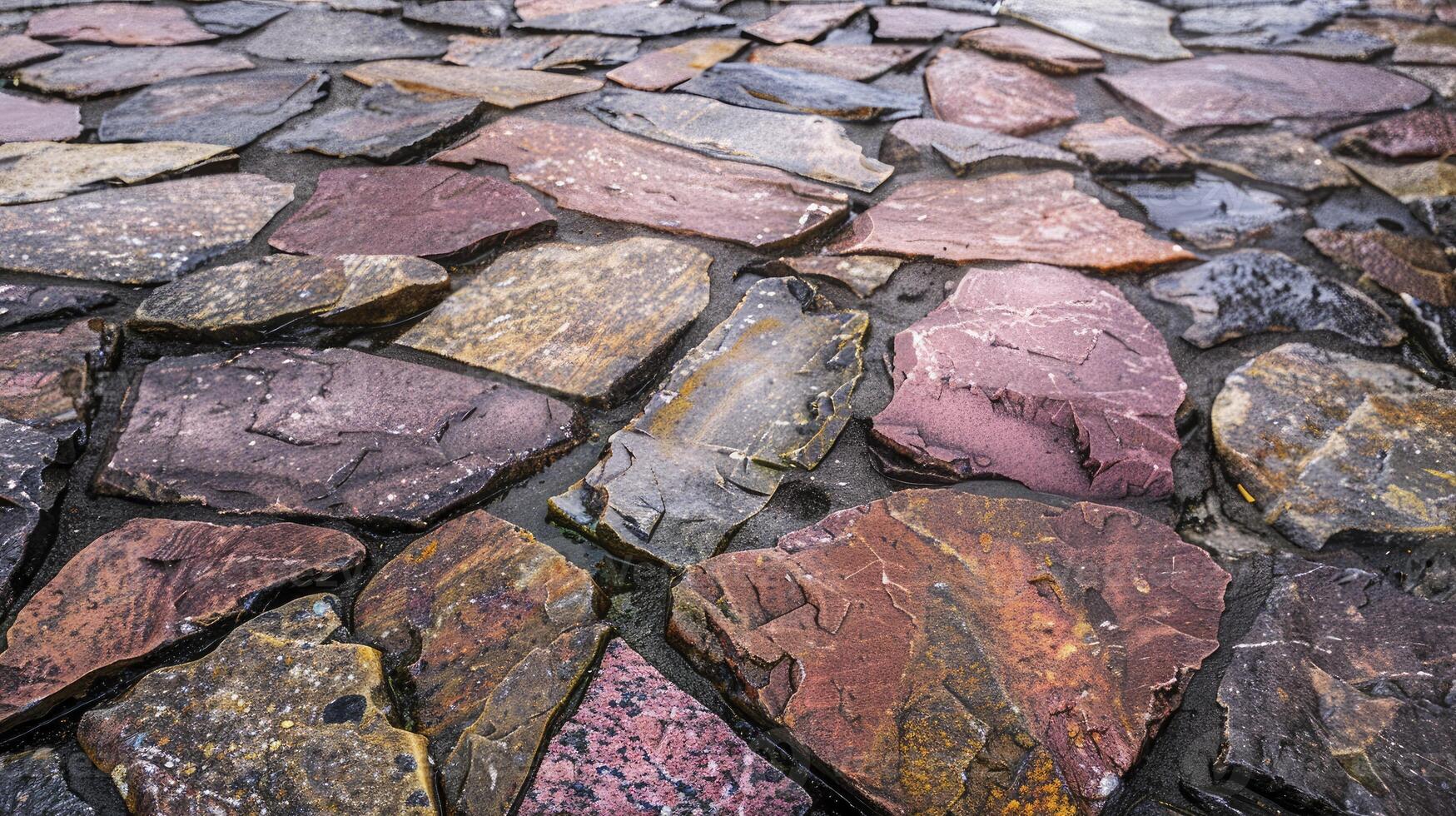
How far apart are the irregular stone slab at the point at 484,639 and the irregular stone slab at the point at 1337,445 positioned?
1.06m

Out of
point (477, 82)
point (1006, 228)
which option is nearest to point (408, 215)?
point (477, 82)

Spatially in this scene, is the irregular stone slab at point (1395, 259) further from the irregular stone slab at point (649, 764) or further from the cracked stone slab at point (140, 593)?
the cracked stone slab at point (140, 593)

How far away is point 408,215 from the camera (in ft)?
6.34

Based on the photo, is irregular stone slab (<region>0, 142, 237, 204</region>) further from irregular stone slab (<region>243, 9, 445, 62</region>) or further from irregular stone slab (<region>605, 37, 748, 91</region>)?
irregular stone slab (<region>605, 37, 748, 91</region>)

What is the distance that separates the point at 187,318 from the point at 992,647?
1511mm

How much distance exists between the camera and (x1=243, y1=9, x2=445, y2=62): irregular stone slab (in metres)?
2.78

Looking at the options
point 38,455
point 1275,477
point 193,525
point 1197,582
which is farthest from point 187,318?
point 1275,477

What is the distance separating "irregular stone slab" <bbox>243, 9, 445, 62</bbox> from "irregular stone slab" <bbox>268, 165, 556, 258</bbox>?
3.01ft

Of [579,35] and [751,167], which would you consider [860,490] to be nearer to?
[751,167]

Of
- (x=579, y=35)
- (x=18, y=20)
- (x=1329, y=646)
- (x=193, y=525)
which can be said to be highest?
(x=18, y=20)

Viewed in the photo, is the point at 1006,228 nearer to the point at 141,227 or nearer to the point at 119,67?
the point at 141,227

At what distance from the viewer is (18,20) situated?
2961mm

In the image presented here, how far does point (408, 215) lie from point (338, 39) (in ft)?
4.57

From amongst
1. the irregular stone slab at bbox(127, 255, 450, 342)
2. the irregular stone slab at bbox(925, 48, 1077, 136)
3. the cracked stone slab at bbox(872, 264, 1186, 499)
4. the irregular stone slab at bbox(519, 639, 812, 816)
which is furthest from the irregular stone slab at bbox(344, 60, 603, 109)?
the irregular stone slab at bbox(519, 639, 812, 816)
